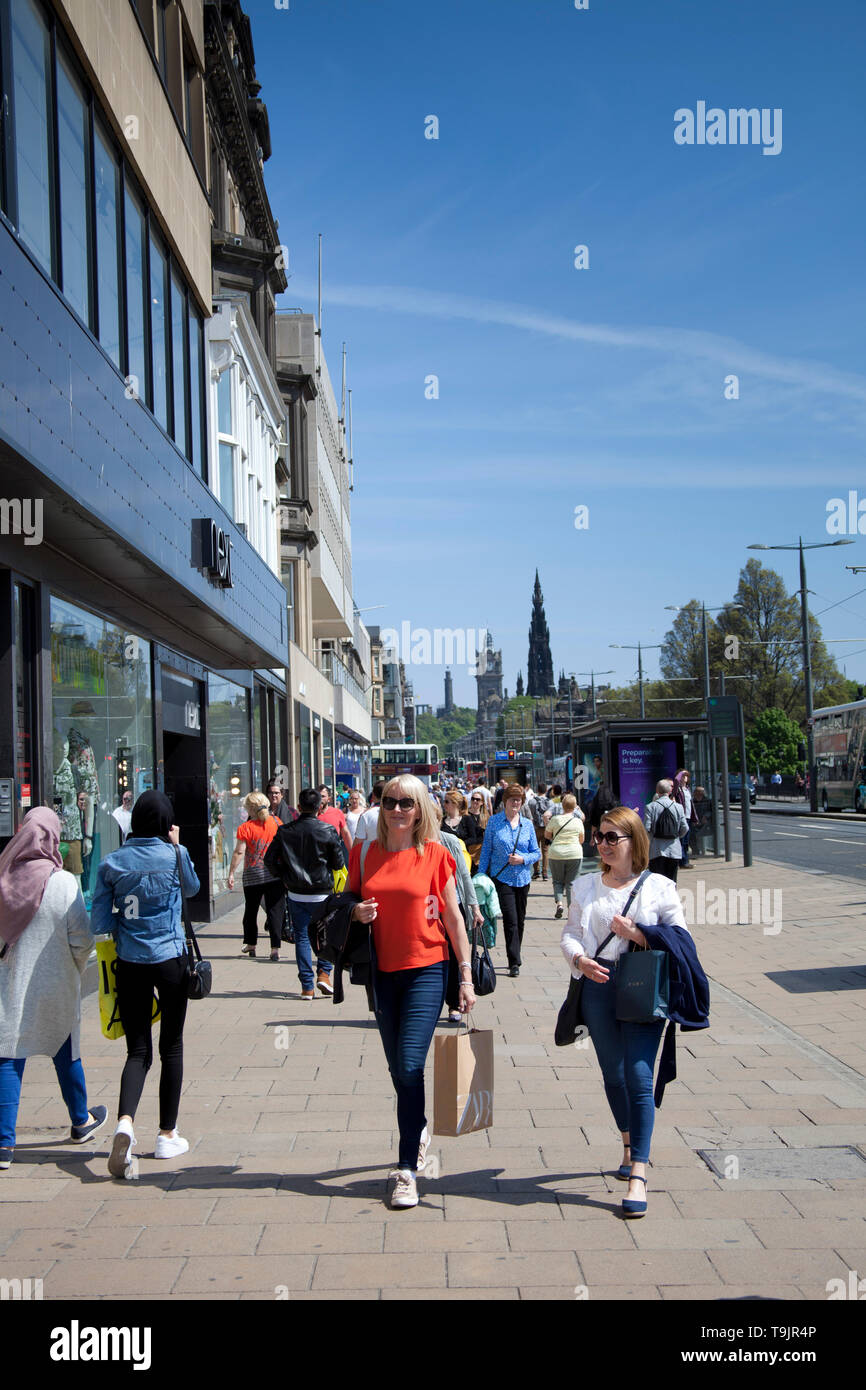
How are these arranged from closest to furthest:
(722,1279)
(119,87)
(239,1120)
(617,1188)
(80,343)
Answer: (722,1279), (617,1188), (239,1120), (80,343), (119,87)

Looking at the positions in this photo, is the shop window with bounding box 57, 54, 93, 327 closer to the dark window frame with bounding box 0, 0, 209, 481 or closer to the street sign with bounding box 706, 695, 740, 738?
the dark window frame with bounding box 0, 0, 209, 481

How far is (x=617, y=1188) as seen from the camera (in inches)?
211

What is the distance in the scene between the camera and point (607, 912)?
17.4ft

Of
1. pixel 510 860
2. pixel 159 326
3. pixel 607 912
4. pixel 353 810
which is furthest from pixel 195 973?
pixel 159 326

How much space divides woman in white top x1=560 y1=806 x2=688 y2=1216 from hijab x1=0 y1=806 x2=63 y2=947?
7.96ft

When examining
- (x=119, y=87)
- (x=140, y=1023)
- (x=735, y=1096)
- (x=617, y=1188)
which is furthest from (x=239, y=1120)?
(x=119, y=87)

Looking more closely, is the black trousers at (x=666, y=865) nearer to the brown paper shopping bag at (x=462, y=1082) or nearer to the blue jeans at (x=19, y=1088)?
the blue jeans at (x=19, y=1088)

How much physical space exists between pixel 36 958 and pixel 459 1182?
2.14 m

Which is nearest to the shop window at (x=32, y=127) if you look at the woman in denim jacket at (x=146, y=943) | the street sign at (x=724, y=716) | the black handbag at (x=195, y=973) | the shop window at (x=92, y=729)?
the shop window at (x=92, y=729)

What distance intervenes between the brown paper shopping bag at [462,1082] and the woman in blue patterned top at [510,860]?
6.06m

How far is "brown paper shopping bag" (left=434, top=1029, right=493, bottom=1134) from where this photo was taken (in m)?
5.14

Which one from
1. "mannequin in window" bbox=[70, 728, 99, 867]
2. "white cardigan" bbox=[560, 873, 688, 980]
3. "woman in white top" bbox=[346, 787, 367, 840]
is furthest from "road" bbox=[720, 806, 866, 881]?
"white cardigan" bbox=[560, 873, 688, 980]
